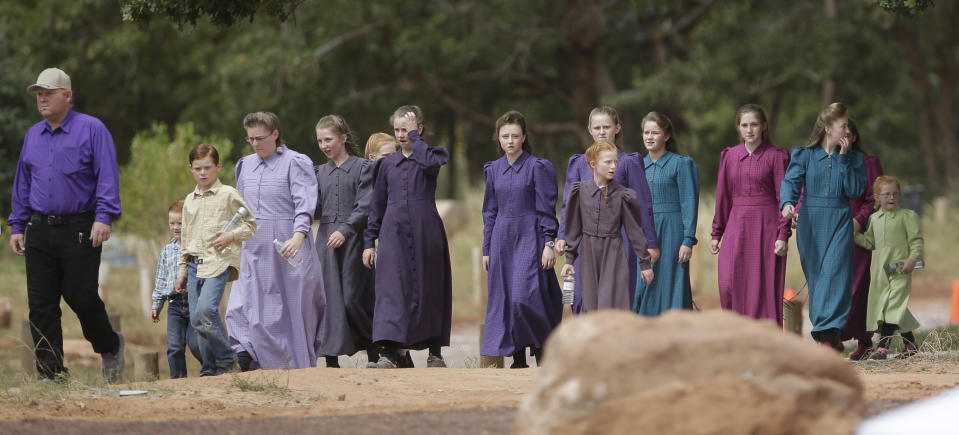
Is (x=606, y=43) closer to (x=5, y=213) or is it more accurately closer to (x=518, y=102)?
(x=518, y=102)

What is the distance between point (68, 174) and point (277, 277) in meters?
1.62

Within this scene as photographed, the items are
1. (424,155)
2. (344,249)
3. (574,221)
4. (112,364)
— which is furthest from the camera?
(344,249)

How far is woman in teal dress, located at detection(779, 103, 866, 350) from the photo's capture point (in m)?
9.27

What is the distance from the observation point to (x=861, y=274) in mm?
9859

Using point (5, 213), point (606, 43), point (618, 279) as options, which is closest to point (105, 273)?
point (5, 213)

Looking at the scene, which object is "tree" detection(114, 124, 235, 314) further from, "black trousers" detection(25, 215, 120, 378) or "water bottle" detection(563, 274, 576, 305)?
"water bottle" detection(563, 274, 576, 305)

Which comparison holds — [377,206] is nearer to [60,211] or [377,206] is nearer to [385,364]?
[385,364]

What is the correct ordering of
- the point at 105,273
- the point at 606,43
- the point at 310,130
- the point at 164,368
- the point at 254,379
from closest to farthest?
the point at 254,379, the point at 164,368, the point at 105,273, the point at 310,130, the point at 606,43

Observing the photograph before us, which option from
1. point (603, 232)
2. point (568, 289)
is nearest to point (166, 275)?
point (568, 289)

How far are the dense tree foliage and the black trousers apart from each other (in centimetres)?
1472

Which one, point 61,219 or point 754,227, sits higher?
point 61,219

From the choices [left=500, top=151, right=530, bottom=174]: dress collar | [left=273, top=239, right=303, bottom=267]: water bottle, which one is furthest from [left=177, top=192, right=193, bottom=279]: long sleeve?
[left=500, top=151, right=530, bottom=174]: dress collar

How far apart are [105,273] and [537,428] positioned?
12082mm

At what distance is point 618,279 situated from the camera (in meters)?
8.62
